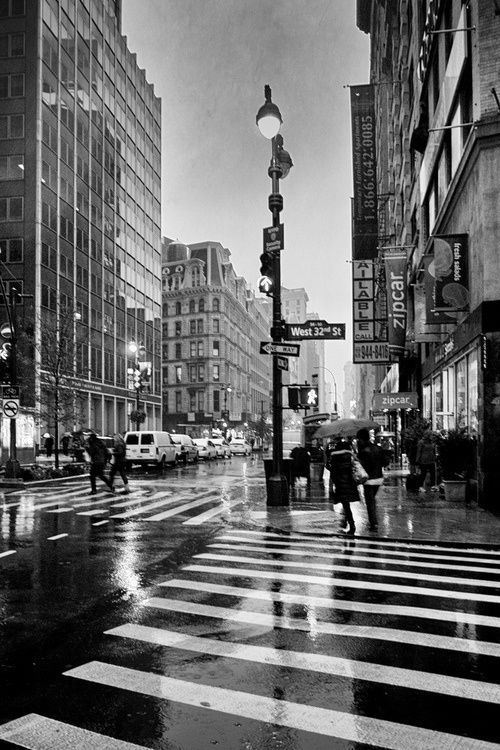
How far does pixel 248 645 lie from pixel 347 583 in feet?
9.08

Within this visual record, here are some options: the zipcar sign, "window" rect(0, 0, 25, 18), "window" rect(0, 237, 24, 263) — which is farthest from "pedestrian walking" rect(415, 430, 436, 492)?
"window" rect(0, 0, 25, 18)

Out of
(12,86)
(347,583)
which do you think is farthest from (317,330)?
(12,86)

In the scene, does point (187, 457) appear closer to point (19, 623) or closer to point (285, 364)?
point (285, 364)

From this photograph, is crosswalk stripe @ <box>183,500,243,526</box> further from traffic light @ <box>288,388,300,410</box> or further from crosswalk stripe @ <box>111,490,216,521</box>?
traffic light @ <box>288,388,300,410</box>

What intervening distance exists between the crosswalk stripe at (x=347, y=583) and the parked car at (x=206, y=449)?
39166 millimetres

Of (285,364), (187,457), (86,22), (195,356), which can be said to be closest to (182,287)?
(195,356)

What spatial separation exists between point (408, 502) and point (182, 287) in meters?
91.2

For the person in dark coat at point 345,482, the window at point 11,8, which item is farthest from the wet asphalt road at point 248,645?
the window at point 11,8

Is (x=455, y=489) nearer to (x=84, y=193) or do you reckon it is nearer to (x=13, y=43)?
(x=84, y=193)

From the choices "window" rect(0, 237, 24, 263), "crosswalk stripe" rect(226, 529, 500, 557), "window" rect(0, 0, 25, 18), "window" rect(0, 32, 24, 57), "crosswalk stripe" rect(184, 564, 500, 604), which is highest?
"window" rect(0, 0, 25, 18)

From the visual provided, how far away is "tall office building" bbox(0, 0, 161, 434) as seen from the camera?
155 ft

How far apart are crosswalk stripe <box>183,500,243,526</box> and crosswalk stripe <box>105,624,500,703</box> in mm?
7900

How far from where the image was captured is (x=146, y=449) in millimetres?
33656

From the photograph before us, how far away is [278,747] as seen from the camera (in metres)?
3.63
